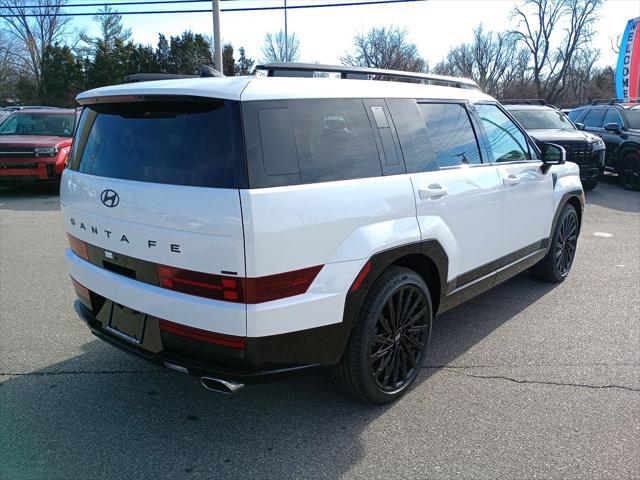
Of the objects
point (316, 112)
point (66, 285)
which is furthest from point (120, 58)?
point (316, 112)

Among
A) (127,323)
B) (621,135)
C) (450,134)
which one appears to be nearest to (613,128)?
(621,135)

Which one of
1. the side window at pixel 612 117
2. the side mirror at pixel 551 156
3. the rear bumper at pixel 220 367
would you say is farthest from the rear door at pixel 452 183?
the side window at pixel 612 117

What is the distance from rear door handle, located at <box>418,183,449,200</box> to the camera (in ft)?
10.3

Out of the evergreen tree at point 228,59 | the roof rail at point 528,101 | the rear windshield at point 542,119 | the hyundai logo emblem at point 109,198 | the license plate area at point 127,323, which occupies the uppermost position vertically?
the evergreen tree at point 228,59

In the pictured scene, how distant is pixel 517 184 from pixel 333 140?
6.89ft

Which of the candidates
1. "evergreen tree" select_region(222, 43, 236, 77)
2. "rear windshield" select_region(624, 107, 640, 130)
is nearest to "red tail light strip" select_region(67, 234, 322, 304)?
"rear windshield" select_region(624, 107, 640, 130)

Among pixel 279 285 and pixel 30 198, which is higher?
pixel 279 285

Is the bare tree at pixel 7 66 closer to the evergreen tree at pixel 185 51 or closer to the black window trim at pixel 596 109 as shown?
the evergreen tree at pixel 185 51

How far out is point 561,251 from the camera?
5.37 meters

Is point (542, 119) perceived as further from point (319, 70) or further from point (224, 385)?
point (224, 385)

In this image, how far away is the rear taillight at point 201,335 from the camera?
241 cm

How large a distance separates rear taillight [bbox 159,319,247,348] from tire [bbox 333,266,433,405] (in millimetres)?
720

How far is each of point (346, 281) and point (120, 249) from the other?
121cm

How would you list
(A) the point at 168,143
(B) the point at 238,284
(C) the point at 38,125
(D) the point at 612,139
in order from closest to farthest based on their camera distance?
(B) the point at 238,284, (A) the point at 168,143, (C) the point at 38,125, (D) the point at 612,139
